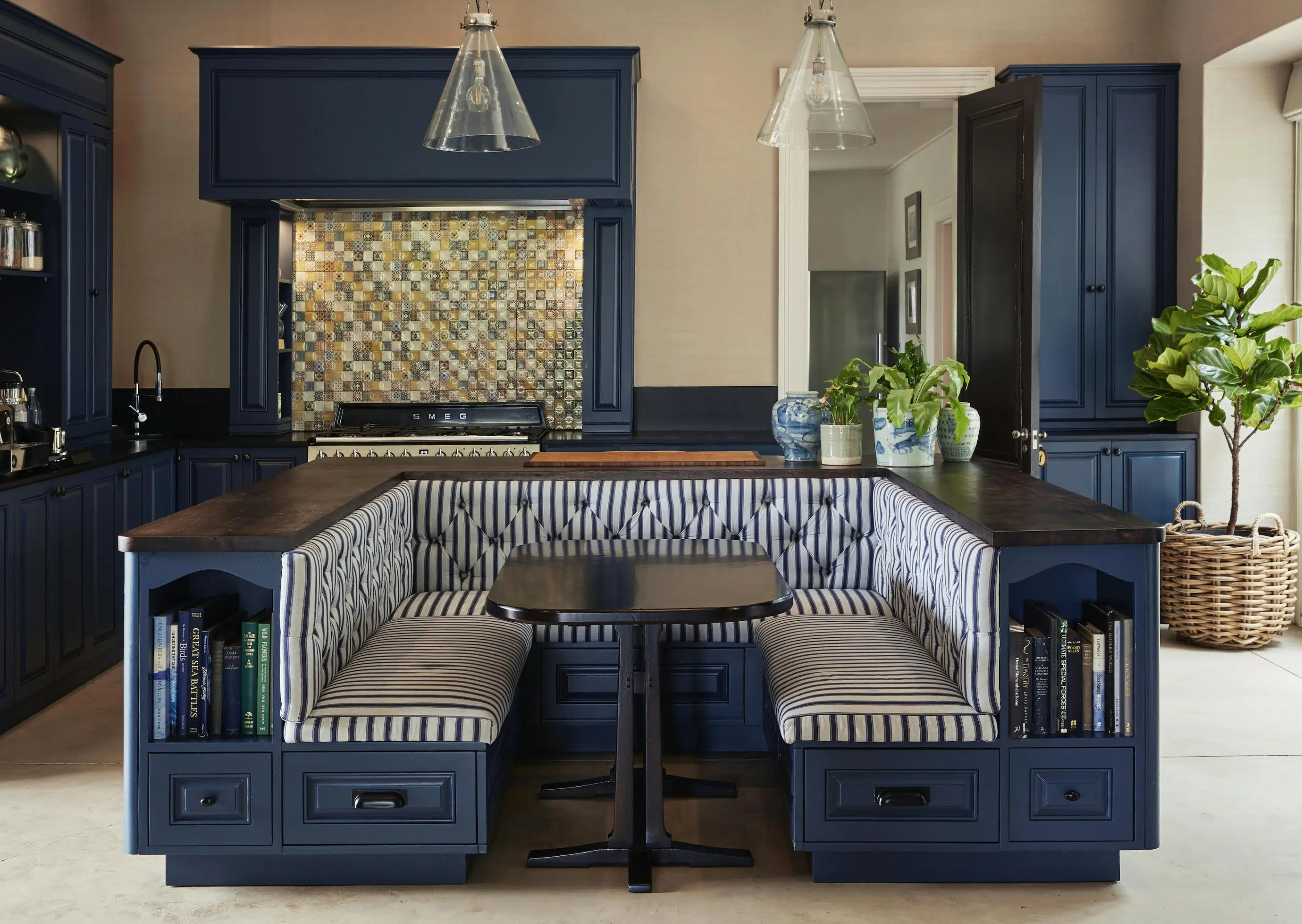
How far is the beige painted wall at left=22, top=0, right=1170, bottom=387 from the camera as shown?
605 cm

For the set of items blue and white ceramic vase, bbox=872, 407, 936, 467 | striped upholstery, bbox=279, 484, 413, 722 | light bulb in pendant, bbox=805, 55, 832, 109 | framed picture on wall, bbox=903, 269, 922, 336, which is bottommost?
striped upholstery, bbox=279, 484, 413, 722

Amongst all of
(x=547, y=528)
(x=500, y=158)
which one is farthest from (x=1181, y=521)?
(x=500, y=158)

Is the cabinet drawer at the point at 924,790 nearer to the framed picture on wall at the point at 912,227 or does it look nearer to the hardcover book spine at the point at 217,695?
the hardcover book spine at the point at 217,695

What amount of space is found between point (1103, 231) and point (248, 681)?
4625 millimetres

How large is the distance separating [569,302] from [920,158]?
4.11 metres

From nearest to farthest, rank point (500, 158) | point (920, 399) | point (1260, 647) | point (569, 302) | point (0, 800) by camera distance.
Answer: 1. point (0, 800)
2. point (920, 399)
3. point (1260, 647)
4. point (500, 158)
5. point (569, 302)

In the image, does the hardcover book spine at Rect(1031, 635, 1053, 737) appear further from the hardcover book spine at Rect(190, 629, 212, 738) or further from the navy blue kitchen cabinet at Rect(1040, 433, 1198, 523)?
A: the navy blue kitchen cabinet at Rect(1040, 433, 1198, 523)

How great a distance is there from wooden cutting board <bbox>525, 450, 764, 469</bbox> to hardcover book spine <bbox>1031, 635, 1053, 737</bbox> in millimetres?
1419

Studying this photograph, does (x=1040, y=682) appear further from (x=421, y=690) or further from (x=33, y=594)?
(x=33, y=594)

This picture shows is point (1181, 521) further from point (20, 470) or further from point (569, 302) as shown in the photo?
point (20, 470)

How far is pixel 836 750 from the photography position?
2.90 m

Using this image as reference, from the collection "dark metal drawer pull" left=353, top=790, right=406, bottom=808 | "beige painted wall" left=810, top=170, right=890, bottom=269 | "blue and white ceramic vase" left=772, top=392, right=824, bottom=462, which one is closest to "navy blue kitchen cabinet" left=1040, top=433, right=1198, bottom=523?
"blue and white ceramic vase" left=772, top=392, right=824, bottom=462

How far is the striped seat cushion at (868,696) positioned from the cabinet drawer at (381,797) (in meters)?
0.80

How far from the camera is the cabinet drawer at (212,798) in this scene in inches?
113
